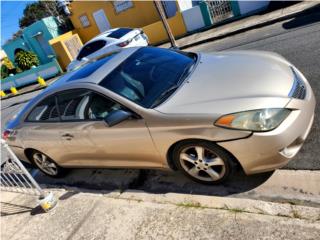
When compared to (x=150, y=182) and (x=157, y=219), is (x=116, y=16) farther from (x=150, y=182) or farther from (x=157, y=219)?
(x=157, y=219)

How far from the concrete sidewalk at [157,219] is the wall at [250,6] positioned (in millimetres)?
12092

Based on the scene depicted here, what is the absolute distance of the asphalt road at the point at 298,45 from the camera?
4.16 meters

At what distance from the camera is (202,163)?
12.9ft

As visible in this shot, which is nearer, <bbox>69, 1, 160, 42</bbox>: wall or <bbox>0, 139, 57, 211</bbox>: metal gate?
<bbox>0, 139, 57, 211</bbox>: metal gate

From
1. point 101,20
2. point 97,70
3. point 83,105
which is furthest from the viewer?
point 101,20

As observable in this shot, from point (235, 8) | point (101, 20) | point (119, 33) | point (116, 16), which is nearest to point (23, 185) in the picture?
point (119, 33)

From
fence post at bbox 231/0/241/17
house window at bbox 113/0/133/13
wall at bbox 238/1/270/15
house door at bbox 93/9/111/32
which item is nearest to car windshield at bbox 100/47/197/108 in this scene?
wall at bbox 238/1/270/15

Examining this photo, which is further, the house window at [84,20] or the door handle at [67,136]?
the house window at [84,20]

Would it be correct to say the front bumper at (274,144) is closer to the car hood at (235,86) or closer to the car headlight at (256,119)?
the car headlight at (256,119)

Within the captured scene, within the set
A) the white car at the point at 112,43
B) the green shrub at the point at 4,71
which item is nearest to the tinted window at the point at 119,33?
the white car at the point at 112,43

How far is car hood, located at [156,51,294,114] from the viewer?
3664 mm

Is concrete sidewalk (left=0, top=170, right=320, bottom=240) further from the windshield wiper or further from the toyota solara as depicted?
the windshield wiper

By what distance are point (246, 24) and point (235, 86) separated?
32.9 feet

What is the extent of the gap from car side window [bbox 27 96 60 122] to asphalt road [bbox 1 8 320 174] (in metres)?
3.30
